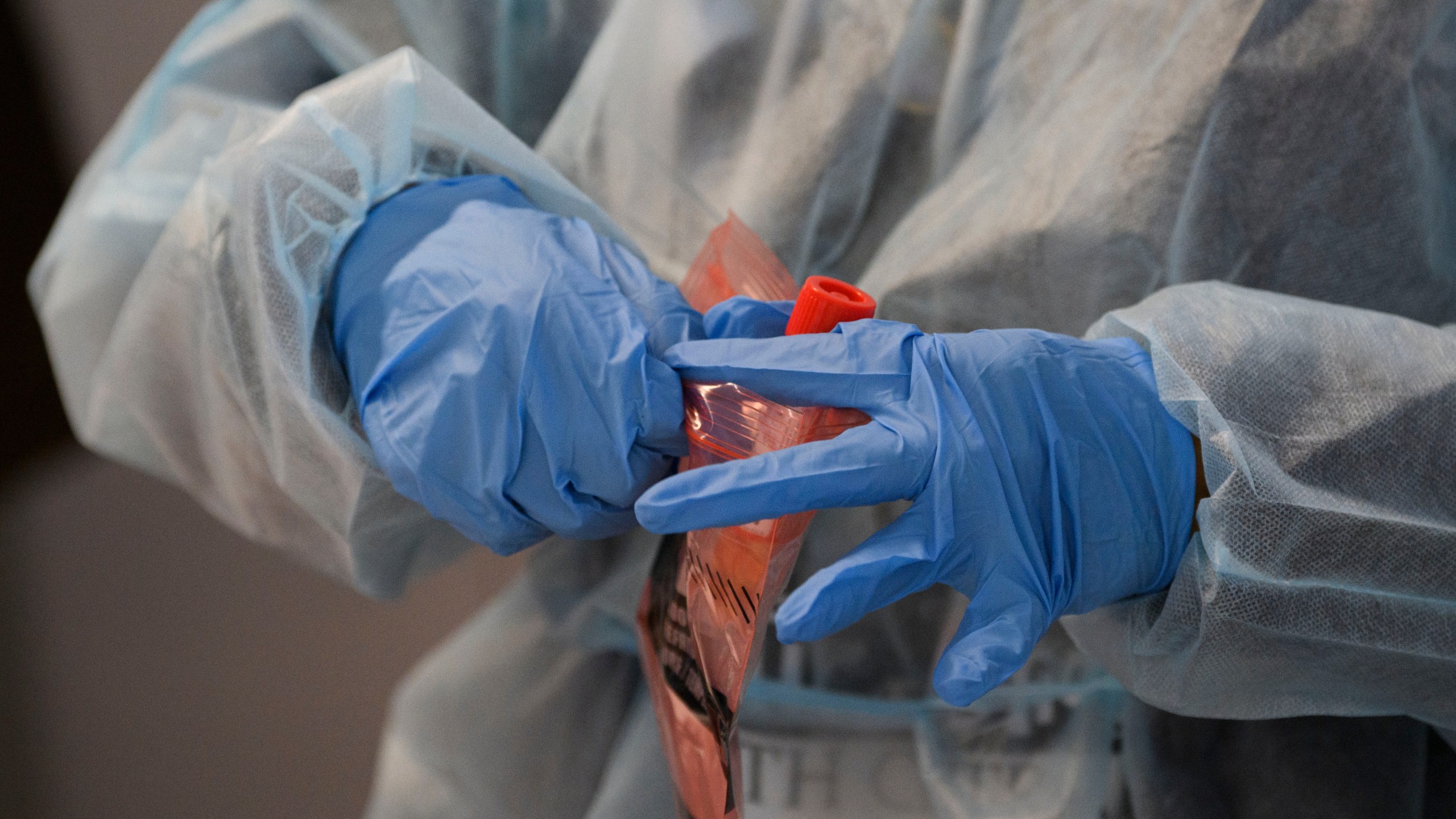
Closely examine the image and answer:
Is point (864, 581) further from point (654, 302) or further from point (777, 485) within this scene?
point (654, 302)

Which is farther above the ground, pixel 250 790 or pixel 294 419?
pixel 294 419

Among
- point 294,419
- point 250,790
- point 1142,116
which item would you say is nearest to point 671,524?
point 294,419

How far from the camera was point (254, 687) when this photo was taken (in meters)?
1.29

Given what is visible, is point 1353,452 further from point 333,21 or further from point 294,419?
point 333,21

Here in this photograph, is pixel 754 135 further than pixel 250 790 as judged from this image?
No

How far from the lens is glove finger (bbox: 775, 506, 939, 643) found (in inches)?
15.9

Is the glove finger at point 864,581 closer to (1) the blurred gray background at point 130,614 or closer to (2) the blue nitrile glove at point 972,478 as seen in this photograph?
(2) the blue nitrile glove at point 972,478

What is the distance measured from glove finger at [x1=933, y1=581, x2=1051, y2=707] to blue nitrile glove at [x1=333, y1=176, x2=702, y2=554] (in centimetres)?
17

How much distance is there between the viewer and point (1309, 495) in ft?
1.59

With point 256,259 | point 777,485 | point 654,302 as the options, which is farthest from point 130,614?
point 777,485

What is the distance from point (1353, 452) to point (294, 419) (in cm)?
57

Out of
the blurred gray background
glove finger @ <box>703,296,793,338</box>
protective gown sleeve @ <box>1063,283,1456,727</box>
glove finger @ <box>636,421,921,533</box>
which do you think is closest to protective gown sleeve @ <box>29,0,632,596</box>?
glove finger @ <box>703,296,793,338</box>

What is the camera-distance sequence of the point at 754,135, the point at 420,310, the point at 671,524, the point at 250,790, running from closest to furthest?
the point at 671,524
the point at 420,310
the point at 754,135
the point at 250,790

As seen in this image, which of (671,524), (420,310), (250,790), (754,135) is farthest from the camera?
(250,790)
